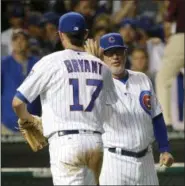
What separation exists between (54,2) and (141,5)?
122 centimetres

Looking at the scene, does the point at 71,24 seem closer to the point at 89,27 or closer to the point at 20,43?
the point at 20,43

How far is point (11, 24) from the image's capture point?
12336mm

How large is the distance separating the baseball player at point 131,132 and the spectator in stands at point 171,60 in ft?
13.1

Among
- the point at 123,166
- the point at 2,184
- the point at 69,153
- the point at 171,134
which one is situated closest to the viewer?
the point at 69,153

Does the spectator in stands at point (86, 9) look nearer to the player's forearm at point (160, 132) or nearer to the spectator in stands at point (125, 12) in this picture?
the spectator in stands at point (125, 12)

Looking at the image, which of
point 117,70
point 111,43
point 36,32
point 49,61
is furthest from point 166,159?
point 36,32

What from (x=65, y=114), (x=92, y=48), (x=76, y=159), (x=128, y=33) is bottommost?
(x=76, y=159)

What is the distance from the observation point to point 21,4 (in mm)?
12773

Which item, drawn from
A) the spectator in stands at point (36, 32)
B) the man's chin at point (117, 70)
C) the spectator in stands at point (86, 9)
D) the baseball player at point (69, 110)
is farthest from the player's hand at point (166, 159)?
the spectator in stands at point (86, 9)

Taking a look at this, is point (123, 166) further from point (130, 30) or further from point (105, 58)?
point (130, 30)

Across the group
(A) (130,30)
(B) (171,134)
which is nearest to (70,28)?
(B) (171,134)

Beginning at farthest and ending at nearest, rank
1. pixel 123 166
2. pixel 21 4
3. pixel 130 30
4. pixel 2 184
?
pixel 21 4 → pixel 130 30 → pixel 2 184 → pixel 123 166

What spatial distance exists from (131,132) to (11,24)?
6.00 m

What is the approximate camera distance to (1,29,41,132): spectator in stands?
10461 mm
